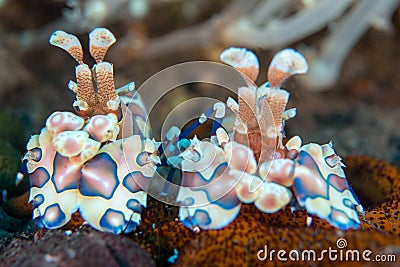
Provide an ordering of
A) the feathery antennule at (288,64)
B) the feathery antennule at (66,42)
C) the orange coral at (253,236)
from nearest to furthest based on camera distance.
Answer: the orange coral at (253,236) → the feathery antennule at (288,64) → the feathery antennule at (66,42)

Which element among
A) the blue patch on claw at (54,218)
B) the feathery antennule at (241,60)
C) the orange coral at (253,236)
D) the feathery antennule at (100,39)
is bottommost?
the blue patch on claw at (54,218)

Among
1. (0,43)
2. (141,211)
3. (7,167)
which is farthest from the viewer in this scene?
(0,43)

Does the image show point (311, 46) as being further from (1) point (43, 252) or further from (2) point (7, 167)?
(1) point (43, 252)

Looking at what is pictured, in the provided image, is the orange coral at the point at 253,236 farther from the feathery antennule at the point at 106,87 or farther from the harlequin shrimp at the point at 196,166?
the feathery antennule at the point at 106,87

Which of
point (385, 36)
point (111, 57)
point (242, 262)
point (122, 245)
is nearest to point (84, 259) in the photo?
point (122, 245)

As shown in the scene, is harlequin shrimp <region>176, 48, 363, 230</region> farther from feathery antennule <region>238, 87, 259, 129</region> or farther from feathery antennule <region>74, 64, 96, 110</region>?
feathery antennule <region>74, 64, 96, 110</region>

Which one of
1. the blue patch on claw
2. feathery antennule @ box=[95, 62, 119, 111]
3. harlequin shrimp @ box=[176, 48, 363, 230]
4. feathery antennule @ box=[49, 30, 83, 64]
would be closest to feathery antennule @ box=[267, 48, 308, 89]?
harlequin shrimp @ box=[176, 48, 363, 230]

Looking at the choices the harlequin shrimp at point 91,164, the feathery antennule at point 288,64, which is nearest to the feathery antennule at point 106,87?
the harlequin shrimp at point 91,164
